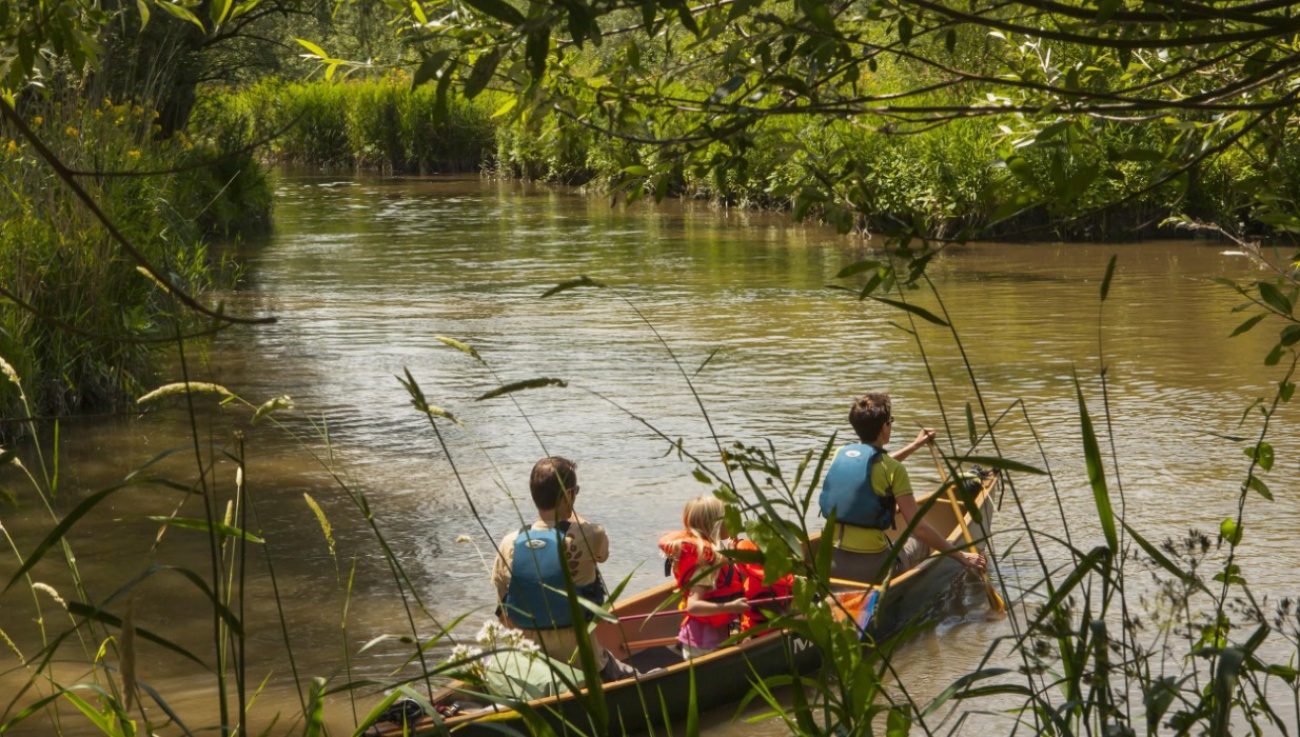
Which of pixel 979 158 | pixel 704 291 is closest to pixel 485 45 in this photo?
pixel 704 291

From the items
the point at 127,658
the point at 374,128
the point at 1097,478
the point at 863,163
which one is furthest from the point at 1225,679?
the point at 374,128

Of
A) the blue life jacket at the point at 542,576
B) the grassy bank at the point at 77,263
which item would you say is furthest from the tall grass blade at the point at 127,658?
the grassy bank at the point at 77,263

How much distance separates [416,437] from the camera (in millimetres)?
10844

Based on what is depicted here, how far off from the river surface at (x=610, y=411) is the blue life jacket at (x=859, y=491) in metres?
0.64

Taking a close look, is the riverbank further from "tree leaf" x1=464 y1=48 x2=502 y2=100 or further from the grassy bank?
Result: the grassy bank

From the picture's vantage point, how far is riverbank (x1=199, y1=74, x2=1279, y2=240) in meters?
3.19

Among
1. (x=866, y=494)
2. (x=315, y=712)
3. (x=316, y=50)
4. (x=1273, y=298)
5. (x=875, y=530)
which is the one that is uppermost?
(x=316, y=50)

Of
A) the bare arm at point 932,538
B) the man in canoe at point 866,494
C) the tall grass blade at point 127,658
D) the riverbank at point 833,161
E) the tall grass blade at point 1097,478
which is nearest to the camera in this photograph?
the tall grass blade at point 127,658

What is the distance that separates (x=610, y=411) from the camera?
1167 centimetres

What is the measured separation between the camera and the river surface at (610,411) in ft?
23.8

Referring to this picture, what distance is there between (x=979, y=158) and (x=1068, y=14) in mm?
19556

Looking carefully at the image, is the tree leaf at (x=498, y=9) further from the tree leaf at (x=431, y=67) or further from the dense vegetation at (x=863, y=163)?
the tree leaf at (x=431, y=67)

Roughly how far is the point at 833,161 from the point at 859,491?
12.6 ft

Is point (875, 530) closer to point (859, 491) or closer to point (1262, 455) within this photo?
point (859, 491)
